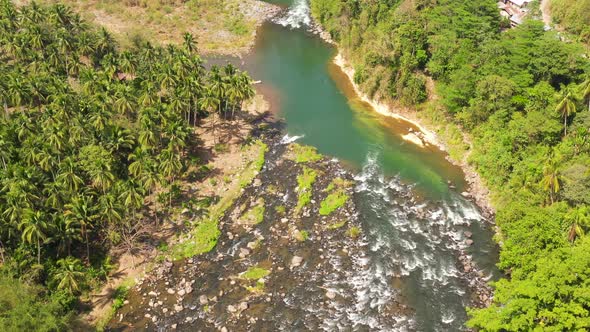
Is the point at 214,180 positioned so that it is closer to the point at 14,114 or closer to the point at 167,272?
the point at 167,272

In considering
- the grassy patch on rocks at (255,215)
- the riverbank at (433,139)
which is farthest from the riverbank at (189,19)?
the grassy patch on rocks at (255,215)

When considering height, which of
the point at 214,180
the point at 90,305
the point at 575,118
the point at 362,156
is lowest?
the point at 90,305

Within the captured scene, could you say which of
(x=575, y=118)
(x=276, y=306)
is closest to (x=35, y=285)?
(x=276, y=306)

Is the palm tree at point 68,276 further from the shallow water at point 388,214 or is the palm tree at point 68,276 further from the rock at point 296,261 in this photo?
the rock at point 296,261

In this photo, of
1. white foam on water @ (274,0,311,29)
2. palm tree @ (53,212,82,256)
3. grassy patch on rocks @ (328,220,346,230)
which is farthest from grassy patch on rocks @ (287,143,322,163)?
white foam on water @ (274,0,311,29)

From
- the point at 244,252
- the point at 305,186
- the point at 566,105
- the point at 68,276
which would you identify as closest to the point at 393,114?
the point at 305,186

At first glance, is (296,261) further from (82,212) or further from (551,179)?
(551,179)
